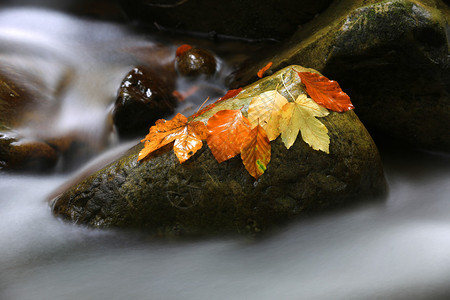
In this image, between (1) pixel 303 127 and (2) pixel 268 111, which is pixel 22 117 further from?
(1) pixel 303 127

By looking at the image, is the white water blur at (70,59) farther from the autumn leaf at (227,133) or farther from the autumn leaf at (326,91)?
the autumn leaf at (326,91)

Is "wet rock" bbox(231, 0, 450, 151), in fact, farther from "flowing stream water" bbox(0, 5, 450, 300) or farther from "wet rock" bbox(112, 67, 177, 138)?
"wet rock" bbox(112, 67, 177, 138)

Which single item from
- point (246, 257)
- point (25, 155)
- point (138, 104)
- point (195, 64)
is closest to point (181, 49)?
point (195, 64)

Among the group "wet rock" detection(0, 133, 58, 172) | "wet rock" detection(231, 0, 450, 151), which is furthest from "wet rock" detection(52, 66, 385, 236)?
"wet rock" detection(0, 133, 58, 172)

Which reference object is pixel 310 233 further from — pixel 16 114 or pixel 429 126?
pixel 16 114

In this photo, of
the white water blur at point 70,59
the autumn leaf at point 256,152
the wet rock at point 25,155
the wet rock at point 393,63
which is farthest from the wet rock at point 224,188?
the white water blur at point 70,59
